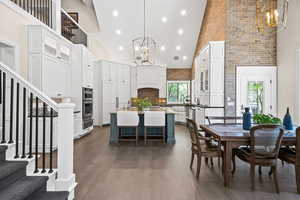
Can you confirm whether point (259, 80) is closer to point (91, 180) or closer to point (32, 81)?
point (91, 180)

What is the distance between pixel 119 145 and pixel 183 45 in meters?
6.50

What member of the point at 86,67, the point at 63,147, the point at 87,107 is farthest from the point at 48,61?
the point at 63,147

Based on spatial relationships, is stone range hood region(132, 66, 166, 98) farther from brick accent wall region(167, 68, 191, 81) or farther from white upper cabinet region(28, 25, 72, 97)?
white upper cabinet region(28, 25, 72, 97)

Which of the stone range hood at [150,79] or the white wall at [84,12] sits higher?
the white wall at [84,12]

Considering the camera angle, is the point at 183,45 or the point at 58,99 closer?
→ the point at 58,99

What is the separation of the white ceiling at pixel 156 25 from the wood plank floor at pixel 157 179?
632 cm

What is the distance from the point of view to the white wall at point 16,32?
420 cm

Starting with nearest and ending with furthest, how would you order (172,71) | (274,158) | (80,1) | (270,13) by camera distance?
(274,158) → (270,13) → (80,1) → (172,71)

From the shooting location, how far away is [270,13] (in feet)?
12.4

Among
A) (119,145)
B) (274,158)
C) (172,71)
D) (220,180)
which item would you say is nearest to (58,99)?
(119,145)

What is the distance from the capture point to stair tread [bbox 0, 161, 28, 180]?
7.66 ft

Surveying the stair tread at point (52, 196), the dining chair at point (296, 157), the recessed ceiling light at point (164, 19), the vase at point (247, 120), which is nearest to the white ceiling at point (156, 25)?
the recessed ceiling light at point (164, 19)

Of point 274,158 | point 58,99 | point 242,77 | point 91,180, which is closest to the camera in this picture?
point 274,158

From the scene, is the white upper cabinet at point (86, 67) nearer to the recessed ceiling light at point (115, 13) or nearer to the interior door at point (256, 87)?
the recessed ceiling light at point (115, 13)
